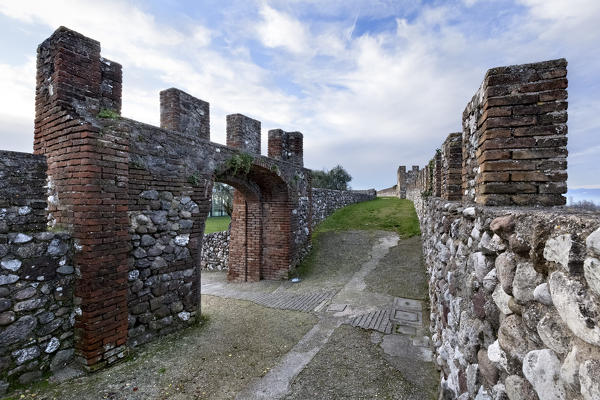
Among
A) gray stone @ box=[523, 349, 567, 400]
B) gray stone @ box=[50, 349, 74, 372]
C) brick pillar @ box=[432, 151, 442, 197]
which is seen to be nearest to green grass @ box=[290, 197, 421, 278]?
brick pillar @ box=[432, 151, 442, 197]

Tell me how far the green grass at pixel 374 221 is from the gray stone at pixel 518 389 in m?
11.0

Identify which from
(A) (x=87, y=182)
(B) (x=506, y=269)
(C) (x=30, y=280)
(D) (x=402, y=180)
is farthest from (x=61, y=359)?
(D) (x=402, y=180)

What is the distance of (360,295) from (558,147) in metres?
5.51

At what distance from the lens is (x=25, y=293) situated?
3.90m

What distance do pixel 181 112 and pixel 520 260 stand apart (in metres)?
6.37

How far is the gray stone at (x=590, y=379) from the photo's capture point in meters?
0.93

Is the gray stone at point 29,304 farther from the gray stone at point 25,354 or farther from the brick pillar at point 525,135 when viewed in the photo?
the brick pillar at point 525,135

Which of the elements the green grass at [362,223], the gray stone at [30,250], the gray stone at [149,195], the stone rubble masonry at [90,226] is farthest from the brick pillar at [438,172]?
the gray stone at [30,250]

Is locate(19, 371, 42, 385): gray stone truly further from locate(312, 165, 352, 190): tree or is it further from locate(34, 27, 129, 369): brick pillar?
locate(312, 165, 352, 190): tree

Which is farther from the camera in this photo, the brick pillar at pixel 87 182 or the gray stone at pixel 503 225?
the brick pillar at pixel 87 182

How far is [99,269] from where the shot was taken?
14.4 ft

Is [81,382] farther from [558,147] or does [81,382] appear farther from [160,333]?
[558,147]

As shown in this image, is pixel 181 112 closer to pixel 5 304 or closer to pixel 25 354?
pixel 5 304

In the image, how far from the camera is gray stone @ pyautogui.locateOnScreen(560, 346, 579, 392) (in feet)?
3.39
